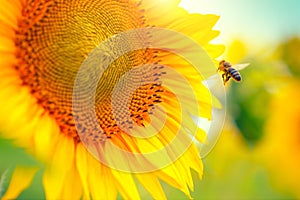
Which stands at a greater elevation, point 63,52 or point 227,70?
point 227,70

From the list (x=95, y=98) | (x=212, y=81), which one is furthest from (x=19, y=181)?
(x=212, y=81)

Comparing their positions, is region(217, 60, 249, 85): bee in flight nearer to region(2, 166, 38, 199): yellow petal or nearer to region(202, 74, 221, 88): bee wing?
region(202, 74, 221, 88): bee wing

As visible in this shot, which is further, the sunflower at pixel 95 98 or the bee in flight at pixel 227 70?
the bee in flight at pixel 227 70

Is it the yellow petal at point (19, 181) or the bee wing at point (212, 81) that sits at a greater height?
the bee wing at point (212, 81)

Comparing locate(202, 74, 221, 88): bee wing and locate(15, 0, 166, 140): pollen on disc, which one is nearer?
locate(15, 0, 166, 140): pollen on disc

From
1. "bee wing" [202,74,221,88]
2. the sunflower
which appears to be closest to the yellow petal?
the sunflower

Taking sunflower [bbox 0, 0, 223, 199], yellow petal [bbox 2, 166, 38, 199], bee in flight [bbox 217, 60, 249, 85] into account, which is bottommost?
yellow petal [bbox 2, 166, 38, 199]

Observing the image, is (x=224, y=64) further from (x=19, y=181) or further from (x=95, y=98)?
(x=19, y=181)

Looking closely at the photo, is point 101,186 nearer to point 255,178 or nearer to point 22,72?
point 22,72

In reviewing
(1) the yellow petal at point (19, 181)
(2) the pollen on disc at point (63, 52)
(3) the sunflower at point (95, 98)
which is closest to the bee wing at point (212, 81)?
(3) the sunflower at point (95, 98)

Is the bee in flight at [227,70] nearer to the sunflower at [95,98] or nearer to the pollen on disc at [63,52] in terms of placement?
the sunflower at [95,98]
